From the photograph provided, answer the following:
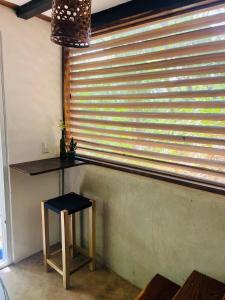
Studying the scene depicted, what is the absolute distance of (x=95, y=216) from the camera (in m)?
2.29

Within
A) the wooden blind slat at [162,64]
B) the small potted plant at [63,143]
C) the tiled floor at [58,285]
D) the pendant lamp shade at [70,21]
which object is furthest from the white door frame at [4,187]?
the pendant lamp shade at [70,21]

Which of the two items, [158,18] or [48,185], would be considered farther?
[48,185]

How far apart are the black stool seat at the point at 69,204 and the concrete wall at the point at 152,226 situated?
19 centimetres

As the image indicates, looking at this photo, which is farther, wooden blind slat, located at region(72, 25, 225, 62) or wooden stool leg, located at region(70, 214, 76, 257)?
wooden stool leg, located at region(70, 214, 76, 257)

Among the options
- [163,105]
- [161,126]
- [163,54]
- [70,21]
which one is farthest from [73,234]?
[70,21]

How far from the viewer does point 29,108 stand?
7.53ft

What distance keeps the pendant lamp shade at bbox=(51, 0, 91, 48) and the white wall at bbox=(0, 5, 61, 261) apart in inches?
45.5

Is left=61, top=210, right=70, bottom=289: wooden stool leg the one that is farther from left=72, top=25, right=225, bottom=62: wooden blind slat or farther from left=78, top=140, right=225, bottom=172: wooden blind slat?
left=72, top=25, right=225, bottom=62: wooden blind slat

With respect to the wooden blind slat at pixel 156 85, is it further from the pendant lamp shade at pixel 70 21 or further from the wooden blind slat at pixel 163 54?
the pendant lamp shade at pixel 70 21

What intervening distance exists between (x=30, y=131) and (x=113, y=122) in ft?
2.61

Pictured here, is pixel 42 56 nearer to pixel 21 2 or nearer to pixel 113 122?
pixel 21 2

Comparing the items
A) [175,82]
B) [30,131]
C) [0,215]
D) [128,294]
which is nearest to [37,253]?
[0,215]

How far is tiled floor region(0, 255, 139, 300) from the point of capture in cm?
199

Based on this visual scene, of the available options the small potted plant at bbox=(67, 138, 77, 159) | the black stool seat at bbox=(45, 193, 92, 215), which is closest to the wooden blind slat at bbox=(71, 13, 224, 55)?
the small potted plant at bbox=(67, 138, 77, 159)
